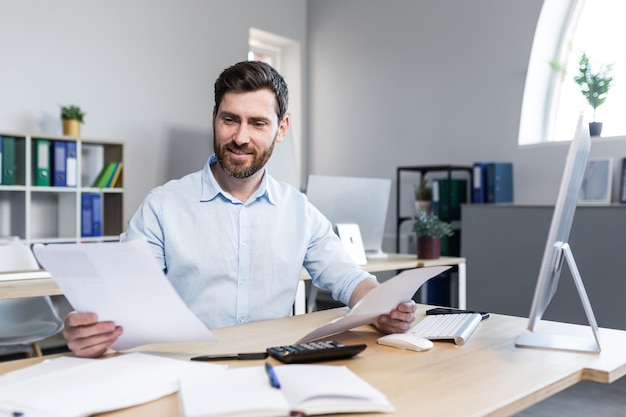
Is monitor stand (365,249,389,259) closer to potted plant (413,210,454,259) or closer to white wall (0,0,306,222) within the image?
potted plant (413,210,454,259)

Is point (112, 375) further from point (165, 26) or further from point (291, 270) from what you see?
point (165, 26)

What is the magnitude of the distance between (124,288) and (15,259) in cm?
208

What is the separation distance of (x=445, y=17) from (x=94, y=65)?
2.87m

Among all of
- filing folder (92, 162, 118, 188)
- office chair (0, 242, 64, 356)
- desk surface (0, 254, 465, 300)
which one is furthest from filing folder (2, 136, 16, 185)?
desk surface (0, 254, 465, 300)

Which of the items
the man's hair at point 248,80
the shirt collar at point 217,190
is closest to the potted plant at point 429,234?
the shirt collar at point 217,190

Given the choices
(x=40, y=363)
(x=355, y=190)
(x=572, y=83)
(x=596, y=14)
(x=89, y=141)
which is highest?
(x=596, y=14)

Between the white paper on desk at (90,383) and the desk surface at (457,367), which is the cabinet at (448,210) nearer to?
the desk surface at (457,367)

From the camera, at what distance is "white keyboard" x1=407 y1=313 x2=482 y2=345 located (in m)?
1.31

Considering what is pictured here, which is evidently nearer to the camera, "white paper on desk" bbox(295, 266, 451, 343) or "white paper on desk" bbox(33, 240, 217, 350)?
"white paper on desk" bbox(33, 240, 217, 350)

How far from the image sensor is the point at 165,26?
16.4ft

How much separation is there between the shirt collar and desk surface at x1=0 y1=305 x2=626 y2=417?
390 millimetres

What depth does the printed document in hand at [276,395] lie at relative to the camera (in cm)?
80

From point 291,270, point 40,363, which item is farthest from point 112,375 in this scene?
point 291,270

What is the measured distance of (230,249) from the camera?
1.65 meters
